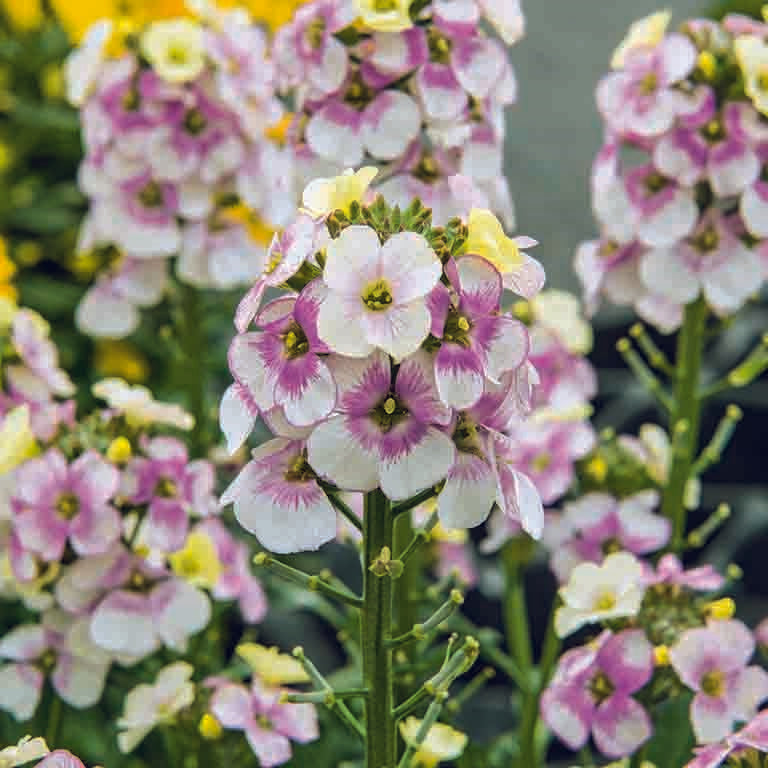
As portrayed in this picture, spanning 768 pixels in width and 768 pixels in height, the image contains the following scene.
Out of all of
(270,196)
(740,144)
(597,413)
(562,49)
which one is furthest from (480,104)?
(562,49)

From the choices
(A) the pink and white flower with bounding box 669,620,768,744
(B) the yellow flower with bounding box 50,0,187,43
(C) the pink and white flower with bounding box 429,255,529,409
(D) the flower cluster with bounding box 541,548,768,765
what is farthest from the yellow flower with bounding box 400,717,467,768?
(B) the yellow flower with bounding box 50,0,187,43

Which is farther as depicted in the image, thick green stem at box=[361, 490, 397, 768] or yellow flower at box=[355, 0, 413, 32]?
yellow flower at box=[355, 0, 413, 32]

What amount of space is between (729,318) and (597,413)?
171cm

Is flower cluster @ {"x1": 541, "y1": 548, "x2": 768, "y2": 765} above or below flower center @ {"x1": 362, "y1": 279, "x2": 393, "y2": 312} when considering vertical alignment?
below

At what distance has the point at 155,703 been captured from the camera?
1.19 meters

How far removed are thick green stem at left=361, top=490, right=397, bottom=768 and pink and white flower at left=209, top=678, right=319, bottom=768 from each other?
20cm

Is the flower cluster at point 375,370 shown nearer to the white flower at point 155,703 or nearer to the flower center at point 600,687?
the flower center at point 600,687

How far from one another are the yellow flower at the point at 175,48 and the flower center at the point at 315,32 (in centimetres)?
24

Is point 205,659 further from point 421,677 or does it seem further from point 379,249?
point 379,249

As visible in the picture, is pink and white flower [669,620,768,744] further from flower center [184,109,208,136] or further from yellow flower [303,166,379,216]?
flower center [184,109,208,136]

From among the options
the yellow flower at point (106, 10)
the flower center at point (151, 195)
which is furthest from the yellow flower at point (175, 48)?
the yellow flower at point (106, 10)

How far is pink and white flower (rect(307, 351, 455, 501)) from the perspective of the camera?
81 cm

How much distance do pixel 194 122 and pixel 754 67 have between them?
0.56 meters

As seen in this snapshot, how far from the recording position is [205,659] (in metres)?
1.38
